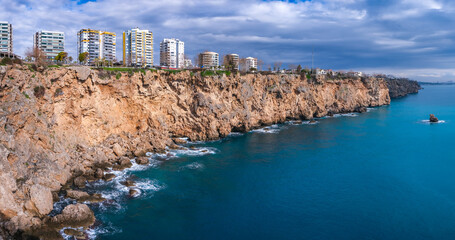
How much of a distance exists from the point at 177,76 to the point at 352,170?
3223 centimetres

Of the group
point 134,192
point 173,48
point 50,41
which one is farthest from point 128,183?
point 173,48

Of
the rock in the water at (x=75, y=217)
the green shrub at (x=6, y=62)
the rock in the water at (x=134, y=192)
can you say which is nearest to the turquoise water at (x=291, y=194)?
the rock in the water at (x=134, y=192)

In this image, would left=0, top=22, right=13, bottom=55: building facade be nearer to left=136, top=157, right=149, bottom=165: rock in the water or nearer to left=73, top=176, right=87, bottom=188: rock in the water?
left=136, top=157, right=149, bottom=165: rock in the water

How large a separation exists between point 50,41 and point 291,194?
11202 centimetres

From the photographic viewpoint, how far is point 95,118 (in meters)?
40.8

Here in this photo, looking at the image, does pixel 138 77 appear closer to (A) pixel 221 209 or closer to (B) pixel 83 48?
(A) pixel 221 209

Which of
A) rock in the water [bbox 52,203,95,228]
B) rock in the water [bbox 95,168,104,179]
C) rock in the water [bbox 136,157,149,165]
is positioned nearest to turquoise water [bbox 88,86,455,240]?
rock in the water [bbox 52,203,95,228]

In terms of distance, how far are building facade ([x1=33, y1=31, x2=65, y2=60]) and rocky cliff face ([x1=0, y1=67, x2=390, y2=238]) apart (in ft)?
263

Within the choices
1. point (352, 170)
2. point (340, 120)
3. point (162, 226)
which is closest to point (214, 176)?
point (162, 226)

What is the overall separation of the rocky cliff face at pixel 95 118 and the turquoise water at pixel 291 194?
4.72m

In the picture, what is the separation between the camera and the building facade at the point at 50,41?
109 m

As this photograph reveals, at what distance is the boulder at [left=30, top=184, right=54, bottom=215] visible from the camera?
25.1 m

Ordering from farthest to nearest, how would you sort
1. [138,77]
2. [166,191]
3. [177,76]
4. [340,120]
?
[340,120]
[177,76]
[138,77]
[166,191]

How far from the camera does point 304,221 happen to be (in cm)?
2611
